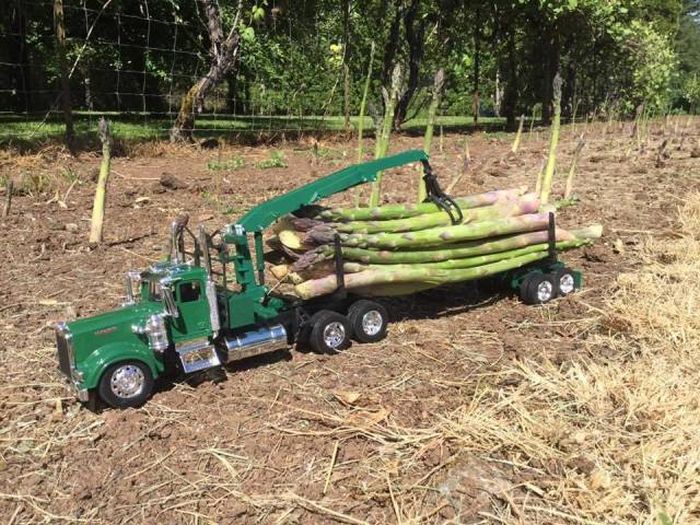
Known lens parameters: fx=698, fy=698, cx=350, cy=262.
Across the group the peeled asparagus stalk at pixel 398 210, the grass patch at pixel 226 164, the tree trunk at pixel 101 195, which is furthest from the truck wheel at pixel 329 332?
the grass patch at pixel 226 164

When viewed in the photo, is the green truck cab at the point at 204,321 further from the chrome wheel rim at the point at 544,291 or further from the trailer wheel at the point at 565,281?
the trailer wheel at the point at 565,281

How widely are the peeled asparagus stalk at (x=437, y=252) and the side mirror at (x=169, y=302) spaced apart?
2.48ft

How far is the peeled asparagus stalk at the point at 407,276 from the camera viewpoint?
3980 mm

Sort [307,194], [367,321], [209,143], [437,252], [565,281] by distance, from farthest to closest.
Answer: [209,143]
[565,281]
[437,252]
[367,321]
[307,194]

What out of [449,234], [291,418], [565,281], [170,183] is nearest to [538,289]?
[565,281]

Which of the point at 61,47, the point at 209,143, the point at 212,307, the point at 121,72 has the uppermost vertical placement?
the point at 121,72

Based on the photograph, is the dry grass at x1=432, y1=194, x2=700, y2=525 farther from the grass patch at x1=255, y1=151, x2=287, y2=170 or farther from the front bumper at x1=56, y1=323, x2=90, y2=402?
the grass patch at x1=255, y1=151, x2=287, y2=170

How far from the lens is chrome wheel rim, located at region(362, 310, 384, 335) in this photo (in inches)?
164

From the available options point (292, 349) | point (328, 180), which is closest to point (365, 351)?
point (292, 349)

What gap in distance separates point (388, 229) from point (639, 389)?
1709 millimetres

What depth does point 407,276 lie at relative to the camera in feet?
13.9

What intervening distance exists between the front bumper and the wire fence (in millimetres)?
7846

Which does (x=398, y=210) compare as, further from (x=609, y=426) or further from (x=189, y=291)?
(x=609, y=426)

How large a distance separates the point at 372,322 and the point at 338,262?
47 centimetres
